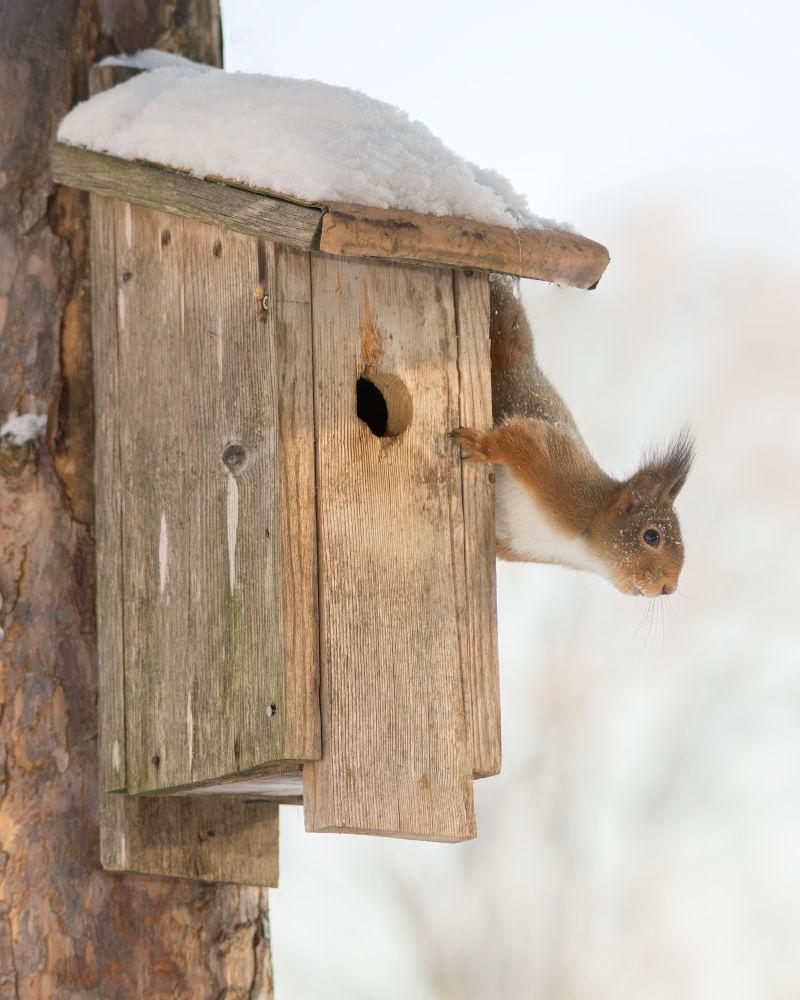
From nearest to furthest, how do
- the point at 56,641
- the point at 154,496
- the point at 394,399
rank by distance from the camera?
the point at 394,399, the point at 154,496, the point at 56,641

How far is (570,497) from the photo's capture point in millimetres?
2980

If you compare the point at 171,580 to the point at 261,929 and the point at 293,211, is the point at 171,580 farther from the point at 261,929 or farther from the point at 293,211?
the point at 261,929

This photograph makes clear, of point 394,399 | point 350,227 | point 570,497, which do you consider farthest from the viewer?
point 570,497

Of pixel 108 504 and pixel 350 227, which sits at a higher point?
pixel 350 227

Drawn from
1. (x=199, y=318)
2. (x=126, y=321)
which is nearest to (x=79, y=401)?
(x=126, y=321)

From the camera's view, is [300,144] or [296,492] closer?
[296,492]

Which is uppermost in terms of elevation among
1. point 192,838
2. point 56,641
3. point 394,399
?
point 394,399

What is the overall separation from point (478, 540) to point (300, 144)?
0.83 meters

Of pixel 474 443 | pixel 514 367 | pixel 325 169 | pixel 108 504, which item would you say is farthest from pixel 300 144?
pixel 108 504

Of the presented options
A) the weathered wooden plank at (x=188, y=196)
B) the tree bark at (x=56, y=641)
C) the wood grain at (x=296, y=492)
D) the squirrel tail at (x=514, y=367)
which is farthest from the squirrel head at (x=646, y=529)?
the tree bark at (x=56, y=641)

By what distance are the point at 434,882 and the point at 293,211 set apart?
15.8 feet

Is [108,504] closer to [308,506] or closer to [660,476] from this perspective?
[308,506]

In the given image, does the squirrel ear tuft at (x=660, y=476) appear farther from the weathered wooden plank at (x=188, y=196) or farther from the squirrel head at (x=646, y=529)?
the weathered wooden plank at (x=188, y=196)

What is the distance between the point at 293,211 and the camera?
245 centimetres
